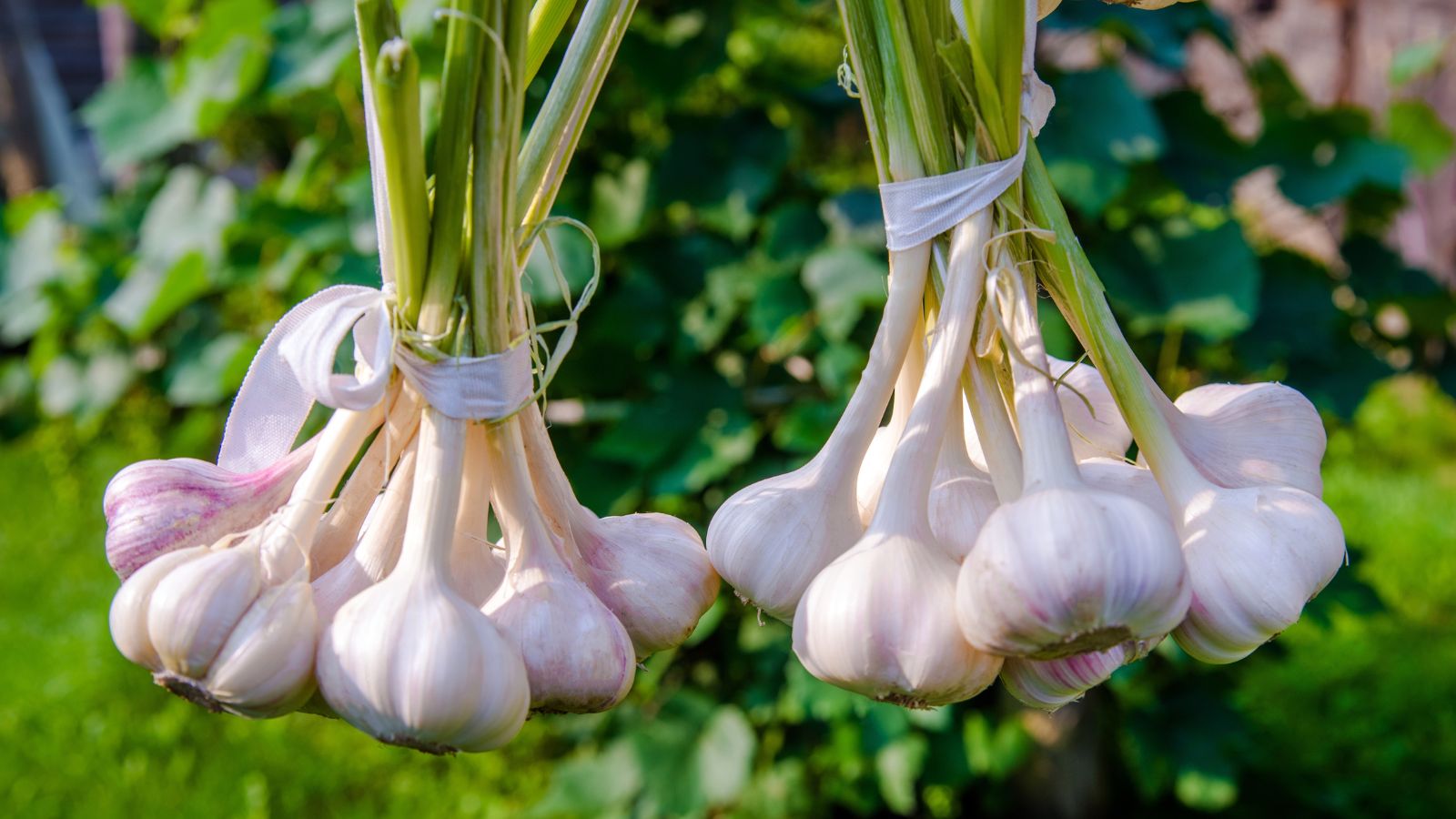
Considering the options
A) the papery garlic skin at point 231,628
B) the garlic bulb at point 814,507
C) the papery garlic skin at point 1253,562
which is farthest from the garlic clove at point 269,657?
the papery garlic skin at point 1253,562

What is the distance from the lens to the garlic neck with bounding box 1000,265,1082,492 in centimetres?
33

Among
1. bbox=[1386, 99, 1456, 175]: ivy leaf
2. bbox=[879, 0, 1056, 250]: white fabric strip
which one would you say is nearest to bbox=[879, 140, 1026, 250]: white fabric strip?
bbox=[879, 0, 1056, 250]: white fabric strip

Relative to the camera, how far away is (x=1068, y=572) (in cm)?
31

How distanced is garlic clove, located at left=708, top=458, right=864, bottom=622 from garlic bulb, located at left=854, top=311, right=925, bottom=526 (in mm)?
15

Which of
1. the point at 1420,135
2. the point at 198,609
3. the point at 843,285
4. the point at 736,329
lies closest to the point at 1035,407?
the point at 198,609

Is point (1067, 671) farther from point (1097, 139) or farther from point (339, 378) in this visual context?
point (1097, 139)

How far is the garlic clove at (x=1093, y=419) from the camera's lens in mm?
409

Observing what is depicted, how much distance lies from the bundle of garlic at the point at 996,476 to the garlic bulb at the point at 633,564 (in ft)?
0.06

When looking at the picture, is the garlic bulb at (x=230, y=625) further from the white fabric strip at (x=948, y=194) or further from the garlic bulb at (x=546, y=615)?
Answer: the white fabric strip at (x=948, y=194)

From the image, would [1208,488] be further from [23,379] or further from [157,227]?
[23,379]

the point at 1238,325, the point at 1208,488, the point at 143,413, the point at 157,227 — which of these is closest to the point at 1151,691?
the point at 1238,325

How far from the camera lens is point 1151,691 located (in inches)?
49.3

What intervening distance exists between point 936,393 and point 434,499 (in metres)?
0.15

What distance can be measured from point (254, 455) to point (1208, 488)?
0.98ft
